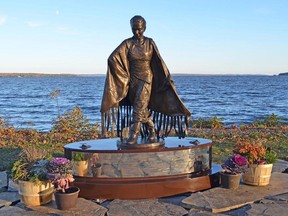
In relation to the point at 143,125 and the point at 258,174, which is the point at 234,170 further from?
the point at 143,125

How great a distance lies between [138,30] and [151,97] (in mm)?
1244

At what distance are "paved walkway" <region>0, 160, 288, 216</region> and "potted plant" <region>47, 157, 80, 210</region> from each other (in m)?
0.11

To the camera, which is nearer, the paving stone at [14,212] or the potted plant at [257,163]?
the paving stone at [14,212]

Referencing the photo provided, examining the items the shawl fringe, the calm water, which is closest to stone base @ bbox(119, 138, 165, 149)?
the shawl fringe

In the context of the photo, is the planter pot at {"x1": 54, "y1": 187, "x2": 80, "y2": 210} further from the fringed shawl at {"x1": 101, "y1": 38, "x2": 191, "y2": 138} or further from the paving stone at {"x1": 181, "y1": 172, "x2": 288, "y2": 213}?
the fringed shawl at {"x1": 101, "y1": 38, "x2": 191, "y2": 138}

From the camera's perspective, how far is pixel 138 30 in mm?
6895

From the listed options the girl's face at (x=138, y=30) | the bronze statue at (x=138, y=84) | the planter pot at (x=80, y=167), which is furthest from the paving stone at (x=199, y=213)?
the girl's face at (x=138, y=30)

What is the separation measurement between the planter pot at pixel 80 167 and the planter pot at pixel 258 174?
2.60 m

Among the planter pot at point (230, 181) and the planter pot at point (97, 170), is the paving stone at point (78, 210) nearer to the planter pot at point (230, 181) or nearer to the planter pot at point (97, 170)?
the planter pot at point (97, 170)

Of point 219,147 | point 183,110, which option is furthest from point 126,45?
point 219,147

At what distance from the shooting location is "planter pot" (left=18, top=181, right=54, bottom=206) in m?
5.86

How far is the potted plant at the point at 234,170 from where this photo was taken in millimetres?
6504

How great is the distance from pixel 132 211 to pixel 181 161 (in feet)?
4.43

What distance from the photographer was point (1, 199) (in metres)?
6.32
